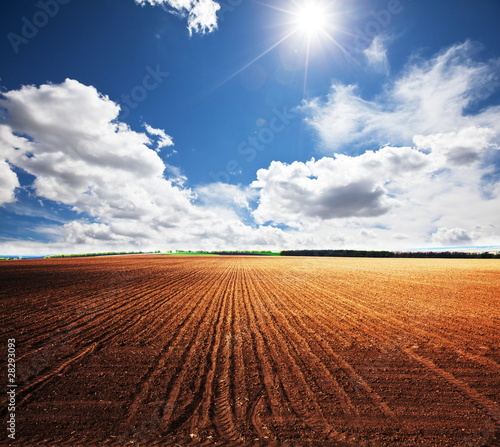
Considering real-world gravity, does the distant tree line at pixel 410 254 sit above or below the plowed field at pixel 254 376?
above

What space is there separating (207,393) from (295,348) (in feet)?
9.17

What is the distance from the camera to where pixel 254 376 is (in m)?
5.18
